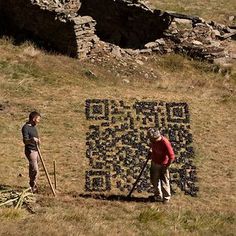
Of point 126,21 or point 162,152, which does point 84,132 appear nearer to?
point 162,152

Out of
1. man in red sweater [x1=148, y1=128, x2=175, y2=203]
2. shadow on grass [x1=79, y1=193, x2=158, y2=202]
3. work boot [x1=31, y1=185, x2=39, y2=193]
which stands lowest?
shadow on grass [x1=79, y1=193, x2=158, y2=202]

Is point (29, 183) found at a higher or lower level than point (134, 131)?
lower

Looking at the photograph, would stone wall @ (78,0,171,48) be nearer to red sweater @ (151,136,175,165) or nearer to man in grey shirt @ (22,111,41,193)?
red sweater @ (151,136,175,165)

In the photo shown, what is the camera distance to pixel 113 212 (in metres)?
13.9

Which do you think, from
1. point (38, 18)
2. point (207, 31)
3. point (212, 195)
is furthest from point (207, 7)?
point (212, 195)

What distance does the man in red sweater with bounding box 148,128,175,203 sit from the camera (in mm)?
13859

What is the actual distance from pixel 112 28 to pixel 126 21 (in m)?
0.80

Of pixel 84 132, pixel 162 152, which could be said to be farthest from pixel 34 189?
pixel 84 132

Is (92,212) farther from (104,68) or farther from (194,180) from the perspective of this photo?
(104,68)

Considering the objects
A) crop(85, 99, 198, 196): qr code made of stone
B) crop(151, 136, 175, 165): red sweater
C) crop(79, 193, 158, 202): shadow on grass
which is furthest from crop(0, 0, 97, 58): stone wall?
crop(151, 136, 175, 165): red sweater

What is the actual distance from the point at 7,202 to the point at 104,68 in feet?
29.8

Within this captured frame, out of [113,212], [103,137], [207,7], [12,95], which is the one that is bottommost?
[113,212]

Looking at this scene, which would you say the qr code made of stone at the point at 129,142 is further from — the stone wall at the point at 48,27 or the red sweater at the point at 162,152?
the stone wall at the point at 48,27

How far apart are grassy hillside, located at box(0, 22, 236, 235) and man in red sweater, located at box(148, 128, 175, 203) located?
0.35 meters
